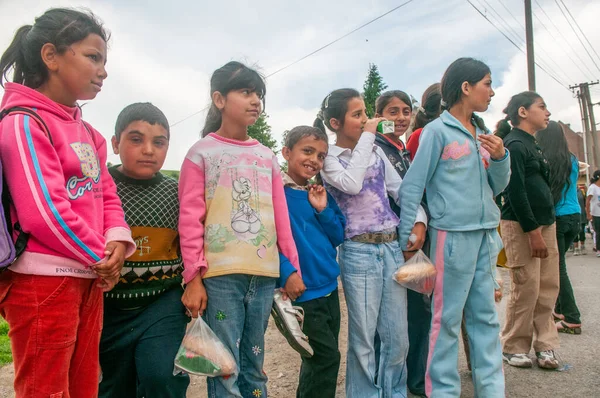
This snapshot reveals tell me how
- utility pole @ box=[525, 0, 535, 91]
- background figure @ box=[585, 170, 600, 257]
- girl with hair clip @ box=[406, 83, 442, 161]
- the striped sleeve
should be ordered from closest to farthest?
the striped sleeve
girl with hair clip @ box=[406, 83, 442, 161]
background figure @ box=[585, 170, 600, 257]
utility pole @ box=[525, 0, 535, 91]

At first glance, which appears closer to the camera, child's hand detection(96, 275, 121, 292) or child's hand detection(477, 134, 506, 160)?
child's hand detection(96, 275, 121, 292)

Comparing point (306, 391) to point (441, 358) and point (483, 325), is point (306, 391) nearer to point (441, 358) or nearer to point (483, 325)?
point (441, 358)

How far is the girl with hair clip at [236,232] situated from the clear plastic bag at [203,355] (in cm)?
8

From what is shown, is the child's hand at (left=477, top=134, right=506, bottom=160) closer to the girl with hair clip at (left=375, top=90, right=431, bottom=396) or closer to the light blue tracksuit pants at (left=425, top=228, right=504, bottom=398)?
the light blue tracksuit pants at (left=425, top=228, right=504, bottom=398)

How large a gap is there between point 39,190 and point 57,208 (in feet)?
0.27

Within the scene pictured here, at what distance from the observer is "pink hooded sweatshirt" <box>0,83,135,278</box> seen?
4.99 feet

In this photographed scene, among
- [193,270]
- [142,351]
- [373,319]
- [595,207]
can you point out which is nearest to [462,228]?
[373,319]

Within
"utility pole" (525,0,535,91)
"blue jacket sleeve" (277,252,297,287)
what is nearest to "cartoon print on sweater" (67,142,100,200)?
"blue jacket sleeve" (277,252,297,287)

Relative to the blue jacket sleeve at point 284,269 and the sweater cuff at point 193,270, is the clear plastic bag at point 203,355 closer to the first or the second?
the sweater cuff at point 193,270

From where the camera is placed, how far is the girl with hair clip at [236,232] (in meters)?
2.07

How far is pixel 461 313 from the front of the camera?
266cm

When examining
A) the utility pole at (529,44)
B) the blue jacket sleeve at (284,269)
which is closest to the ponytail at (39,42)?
the blue jacket sleeve at (284,269)

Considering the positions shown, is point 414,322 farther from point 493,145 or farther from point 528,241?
point 493,145

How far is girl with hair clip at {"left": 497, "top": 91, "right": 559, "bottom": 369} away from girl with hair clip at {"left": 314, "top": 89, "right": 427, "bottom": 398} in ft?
3.80
